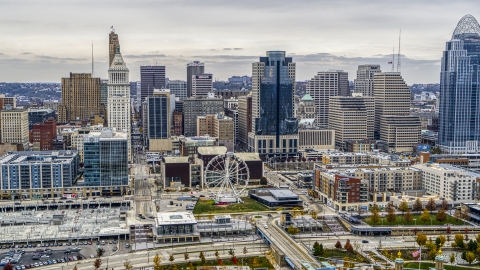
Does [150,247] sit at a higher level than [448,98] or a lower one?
lower

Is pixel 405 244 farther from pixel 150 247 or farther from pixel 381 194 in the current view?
pixel 150 247

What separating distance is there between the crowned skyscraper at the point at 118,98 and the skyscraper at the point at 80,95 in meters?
53.9

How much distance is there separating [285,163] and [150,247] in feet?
196

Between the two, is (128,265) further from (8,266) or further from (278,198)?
(278,198)

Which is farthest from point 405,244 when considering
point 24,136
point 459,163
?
point 24,136

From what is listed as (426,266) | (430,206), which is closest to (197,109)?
(430,206)

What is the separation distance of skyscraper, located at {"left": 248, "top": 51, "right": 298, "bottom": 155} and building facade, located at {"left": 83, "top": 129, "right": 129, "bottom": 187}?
1695 inches

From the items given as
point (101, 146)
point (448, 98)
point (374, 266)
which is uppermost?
point (448, 98)

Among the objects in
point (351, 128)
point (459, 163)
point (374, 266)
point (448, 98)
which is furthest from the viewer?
point (351, 128)

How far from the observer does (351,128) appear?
455ft

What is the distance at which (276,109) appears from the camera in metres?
128

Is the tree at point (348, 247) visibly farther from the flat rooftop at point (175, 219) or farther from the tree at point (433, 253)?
the flat rooftop at point (175, 219)

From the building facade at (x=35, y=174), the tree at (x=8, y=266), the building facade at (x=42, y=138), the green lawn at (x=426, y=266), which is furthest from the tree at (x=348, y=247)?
the building facade at (x=42, y=138)

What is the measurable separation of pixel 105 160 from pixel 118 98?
115ft
